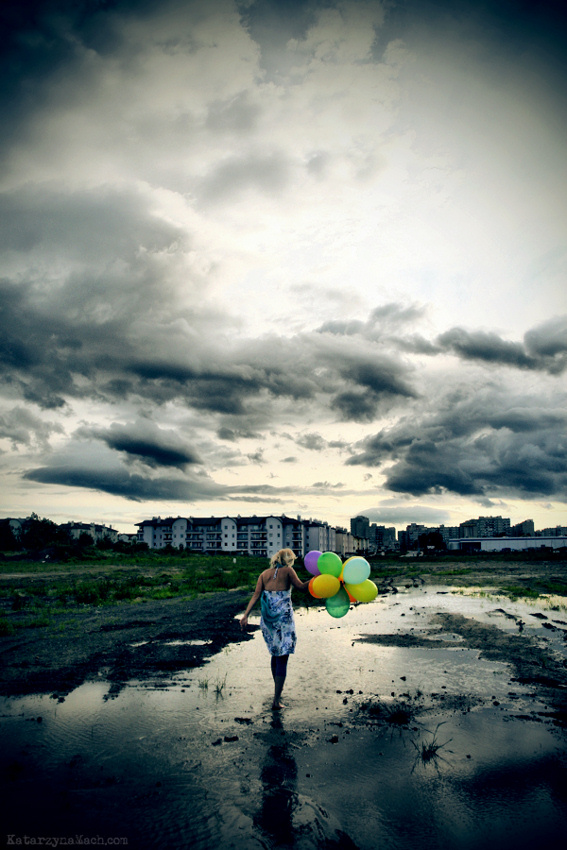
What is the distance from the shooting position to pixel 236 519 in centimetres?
12231

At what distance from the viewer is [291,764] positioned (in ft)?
17.2

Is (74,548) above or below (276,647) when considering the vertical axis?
below

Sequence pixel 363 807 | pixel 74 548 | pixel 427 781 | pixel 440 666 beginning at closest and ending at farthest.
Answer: pixel 363 807 < pixel 427 781 < pixel 440 666 < pixel 74 548

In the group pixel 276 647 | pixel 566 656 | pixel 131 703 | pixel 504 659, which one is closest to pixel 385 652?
pixel 504 659

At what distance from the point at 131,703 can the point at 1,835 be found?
352 centimetres

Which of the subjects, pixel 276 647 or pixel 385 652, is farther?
pixel 385 652

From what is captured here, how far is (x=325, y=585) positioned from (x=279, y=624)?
4.87 ft

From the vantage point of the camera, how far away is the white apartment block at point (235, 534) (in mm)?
120812

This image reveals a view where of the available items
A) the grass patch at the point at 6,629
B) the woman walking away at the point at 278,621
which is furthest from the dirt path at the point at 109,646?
the woman walking away at the point at 278,621

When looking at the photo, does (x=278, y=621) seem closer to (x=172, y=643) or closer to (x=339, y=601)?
(x=339, y=601)

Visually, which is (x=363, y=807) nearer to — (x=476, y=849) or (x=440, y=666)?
(x=476, y=849)

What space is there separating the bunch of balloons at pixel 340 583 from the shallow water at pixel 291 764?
1.38 m

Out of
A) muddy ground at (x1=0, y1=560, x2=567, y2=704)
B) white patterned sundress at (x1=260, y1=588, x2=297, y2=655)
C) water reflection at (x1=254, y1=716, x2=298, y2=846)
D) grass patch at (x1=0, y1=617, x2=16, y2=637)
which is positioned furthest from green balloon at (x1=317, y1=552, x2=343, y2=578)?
grass patch at (x1=0, y1=617, x2=16, y2=637)

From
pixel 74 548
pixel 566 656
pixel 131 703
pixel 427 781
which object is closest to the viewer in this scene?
pixel 427 781
